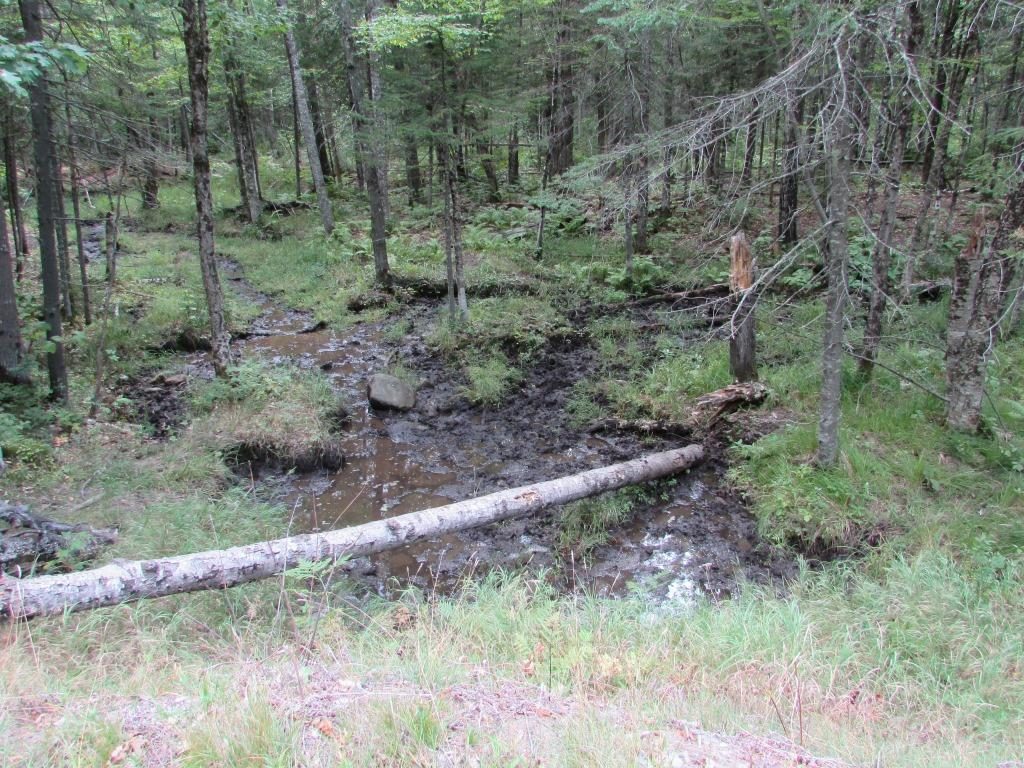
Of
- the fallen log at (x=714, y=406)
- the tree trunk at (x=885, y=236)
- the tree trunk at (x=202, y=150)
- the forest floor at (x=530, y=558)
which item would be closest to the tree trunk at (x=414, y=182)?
the forest floor at (x=530, y=558)

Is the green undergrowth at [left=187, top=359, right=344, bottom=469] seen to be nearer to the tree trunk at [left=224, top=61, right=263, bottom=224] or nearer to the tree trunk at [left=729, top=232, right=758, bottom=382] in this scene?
the tree trunk at [left=729, top=232, right=758, bottom=382]

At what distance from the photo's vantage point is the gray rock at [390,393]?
10250mm

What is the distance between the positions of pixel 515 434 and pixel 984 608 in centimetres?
617

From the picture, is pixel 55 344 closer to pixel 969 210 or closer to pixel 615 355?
pixel 615 355

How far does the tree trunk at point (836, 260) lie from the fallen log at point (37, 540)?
24.7ft

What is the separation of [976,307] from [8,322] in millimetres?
12360

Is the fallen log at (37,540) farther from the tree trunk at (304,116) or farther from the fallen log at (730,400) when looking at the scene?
the tree trunk at (304,116)

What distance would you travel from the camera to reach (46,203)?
8.31 meters

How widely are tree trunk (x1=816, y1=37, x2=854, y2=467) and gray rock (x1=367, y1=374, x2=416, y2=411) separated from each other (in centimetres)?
652

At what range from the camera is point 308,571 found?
429 centimetres

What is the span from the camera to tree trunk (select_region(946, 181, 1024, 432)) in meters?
6.12

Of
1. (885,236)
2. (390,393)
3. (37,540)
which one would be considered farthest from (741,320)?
(37,540)

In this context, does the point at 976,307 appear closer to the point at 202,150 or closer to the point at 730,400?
the point at 730,400

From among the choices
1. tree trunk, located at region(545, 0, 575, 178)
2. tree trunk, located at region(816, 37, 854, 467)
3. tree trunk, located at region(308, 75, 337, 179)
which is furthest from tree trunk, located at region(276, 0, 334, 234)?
tree trunk, located at region(816, 37, 854, 467)
